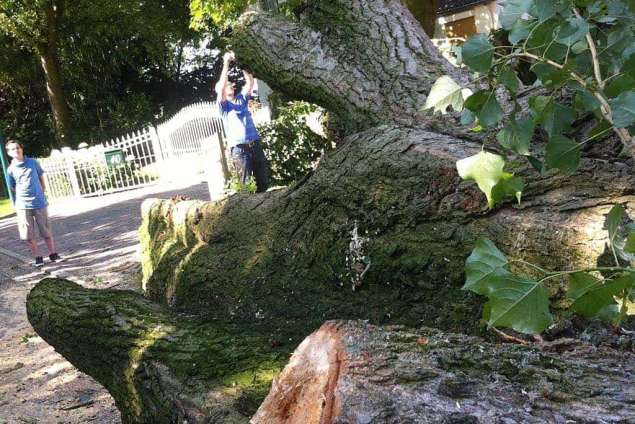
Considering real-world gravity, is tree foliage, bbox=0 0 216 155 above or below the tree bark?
above

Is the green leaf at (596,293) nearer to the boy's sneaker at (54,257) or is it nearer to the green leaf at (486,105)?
the green leaf at (486,105)

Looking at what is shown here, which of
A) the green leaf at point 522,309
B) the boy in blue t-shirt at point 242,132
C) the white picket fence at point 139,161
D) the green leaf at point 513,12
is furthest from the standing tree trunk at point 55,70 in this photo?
Result: the green leaf at point 522,309

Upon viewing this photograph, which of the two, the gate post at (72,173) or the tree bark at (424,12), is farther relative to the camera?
the gate post at (72,173)

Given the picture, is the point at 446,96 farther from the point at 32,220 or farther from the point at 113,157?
the point at 113,157

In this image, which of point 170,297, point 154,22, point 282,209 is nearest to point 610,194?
point 282,209

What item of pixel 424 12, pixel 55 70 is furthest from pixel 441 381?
pixel 55 70

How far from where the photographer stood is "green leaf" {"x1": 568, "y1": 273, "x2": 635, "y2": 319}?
1288 mm

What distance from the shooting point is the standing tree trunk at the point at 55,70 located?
24953 millimetres

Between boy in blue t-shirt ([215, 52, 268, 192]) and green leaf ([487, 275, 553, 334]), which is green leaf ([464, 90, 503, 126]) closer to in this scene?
green leaf ([487, 275, 553, 334])

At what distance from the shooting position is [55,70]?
2609 centimetres

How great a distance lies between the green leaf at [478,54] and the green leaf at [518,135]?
0.23m

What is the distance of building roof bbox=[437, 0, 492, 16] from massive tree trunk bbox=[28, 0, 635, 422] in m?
17.7

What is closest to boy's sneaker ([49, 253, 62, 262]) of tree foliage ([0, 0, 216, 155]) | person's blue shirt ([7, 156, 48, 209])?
person's blue shirt ([7, 156, 48, 209])

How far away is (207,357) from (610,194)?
169cm
